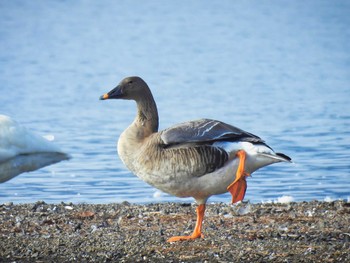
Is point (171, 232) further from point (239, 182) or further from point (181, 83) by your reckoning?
point (181, 83)

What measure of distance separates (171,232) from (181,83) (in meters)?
16.2

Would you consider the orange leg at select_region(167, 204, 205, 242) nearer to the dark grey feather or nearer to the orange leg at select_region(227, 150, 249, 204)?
the orange leg at select_region(227, 150, 249, 204)

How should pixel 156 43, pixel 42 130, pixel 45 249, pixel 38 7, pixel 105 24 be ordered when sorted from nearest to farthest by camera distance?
1. pixel 45 249
2. pixel 42 130
3. pixel 156 43
4. pixel 105 24
5. pixel 38 7

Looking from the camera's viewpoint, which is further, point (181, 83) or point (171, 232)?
point (181, 83)

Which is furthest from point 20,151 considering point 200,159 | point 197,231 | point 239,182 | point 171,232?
point 239,182

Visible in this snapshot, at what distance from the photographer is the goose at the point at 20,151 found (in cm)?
1120

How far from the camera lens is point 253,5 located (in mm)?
56219

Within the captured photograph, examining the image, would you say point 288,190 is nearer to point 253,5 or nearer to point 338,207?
point 338,207

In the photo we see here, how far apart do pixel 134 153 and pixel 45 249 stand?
123 cm

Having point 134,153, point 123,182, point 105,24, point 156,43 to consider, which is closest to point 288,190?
point 123,182

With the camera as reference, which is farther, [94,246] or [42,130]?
[42,130]

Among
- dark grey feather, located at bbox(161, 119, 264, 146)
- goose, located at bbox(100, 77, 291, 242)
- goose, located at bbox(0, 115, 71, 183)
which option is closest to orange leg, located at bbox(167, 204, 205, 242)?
goose, located at bbox(100, 77, 291, 242)

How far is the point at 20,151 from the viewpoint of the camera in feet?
37.1

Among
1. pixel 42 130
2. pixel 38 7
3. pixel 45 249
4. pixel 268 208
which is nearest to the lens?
pixel 45 249
